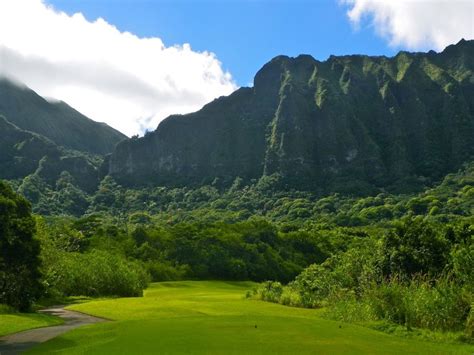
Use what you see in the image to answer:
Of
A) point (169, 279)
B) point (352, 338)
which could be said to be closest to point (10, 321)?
point (352, 338)

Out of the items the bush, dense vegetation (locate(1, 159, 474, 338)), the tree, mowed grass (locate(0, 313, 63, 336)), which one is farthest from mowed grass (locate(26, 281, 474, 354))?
the bush

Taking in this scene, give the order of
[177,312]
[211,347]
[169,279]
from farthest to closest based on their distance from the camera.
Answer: [169,279] → [177,312] → [211,347]

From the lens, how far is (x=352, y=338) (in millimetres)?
27109

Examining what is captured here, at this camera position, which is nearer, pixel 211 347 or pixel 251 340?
pixel 211 347

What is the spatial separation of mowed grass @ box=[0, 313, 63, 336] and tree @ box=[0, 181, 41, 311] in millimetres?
4325

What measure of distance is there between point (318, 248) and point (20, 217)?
285 feet

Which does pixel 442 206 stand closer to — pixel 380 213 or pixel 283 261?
pixel 380 213

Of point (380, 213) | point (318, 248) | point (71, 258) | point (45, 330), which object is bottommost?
point (45, 330)

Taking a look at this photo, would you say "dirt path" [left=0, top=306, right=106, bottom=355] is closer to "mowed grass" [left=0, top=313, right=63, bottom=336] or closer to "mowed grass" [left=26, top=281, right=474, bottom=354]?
"mowed grass" [left=0, top=313, right=63, bottom=336]

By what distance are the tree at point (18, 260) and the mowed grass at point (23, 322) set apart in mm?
4325

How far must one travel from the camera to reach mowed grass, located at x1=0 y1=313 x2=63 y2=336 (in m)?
31.5

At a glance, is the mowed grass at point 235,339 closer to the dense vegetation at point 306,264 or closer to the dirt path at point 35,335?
the dirt path at point 35,335

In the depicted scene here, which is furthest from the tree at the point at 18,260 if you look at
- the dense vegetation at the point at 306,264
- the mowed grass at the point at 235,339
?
the mowed grass at the point at 235,339

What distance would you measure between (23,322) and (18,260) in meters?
8.87
